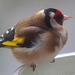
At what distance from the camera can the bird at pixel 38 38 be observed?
0.67m

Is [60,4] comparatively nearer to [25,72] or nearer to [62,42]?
[62,42]

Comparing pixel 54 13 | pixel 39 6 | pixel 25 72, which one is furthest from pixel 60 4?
pixel 25 72

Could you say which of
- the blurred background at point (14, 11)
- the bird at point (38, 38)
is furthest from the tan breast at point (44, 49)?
the blurred background at point (14, 11)

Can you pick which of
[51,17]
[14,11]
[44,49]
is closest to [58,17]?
[51,17]

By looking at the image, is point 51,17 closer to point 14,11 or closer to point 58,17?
point 58,17

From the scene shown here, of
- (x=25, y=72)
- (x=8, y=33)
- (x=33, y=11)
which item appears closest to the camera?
(x=25, y=72)

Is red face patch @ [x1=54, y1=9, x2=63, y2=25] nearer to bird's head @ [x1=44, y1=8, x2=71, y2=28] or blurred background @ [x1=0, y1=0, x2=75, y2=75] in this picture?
bird's head @ [x1=44, y1=8, x2=71, y2=28]

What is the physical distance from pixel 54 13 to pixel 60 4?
0.66m

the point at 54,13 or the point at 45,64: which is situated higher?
the point at 54,13

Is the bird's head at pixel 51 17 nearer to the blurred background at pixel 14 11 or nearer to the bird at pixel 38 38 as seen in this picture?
the bird at pixel 38 38

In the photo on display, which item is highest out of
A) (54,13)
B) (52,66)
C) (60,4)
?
(54,13)

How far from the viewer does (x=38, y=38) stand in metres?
0.68

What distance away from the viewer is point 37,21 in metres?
0.71

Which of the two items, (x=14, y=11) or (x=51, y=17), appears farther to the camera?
(x=14, y=11)
